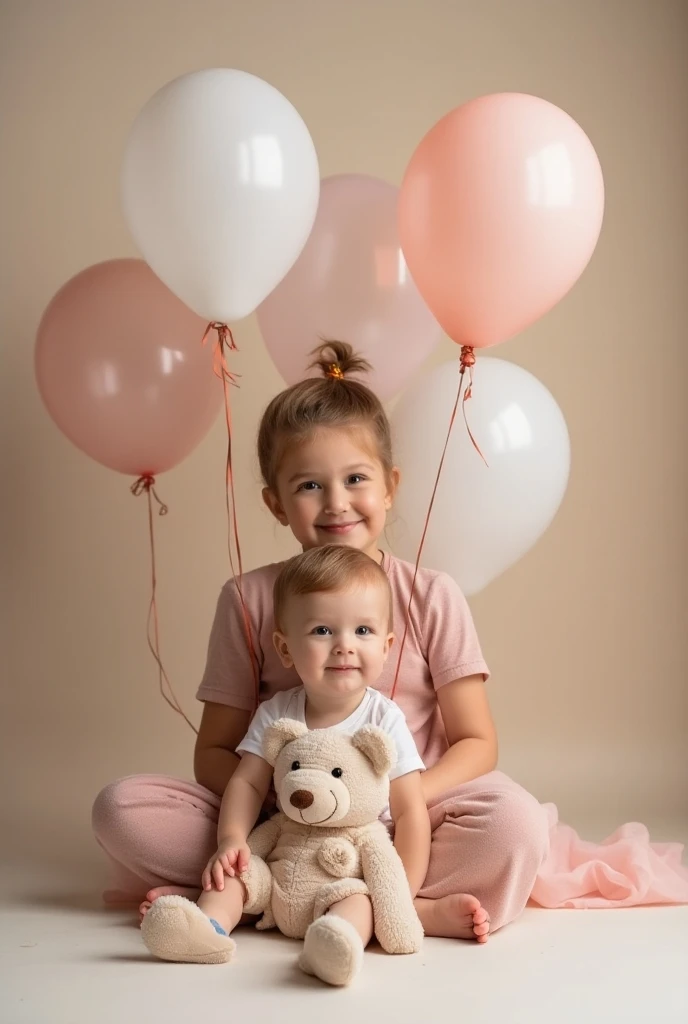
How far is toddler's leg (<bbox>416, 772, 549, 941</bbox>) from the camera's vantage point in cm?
183

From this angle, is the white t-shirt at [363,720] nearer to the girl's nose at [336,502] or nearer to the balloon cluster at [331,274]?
the girl's nose at [336,502]

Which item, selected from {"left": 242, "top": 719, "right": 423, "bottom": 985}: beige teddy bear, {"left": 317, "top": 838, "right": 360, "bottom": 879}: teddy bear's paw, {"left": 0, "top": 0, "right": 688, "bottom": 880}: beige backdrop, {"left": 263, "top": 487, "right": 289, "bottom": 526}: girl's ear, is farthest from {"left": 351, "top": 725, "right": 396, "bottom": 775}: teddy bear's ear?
{"left": 0, "top": 0, "right": 688, "bottom": 880}: beige backdrop

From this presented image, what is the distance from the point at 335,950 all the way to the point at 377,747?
29 centimetres

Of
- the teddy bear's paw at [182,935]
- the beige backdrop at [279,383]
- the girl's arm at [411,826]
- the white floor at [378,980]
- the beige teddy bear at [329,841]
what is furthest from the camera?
the beige backdrop at [279,383]

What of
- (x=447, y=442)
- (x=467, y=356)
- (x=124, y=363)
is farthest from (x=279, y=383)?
(x=467, y=356)

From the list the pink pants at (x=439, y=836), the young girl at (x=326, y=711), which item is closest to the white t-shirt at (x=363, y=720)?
the young girl at (x=326, y=711)

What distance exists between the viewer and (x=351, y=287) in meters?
2.23

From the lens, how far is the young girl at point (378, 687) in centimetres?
187

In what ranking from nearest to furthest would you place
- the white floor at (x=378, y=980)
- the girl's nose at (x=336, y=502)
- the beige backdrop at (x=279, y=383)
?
1. the white floor at (x=378, y=980)
2. the girl's nose at (x=336, y=502)
3. the beige backdrop at (x=279, y=383)

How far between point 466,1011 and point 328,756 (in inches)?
15.2

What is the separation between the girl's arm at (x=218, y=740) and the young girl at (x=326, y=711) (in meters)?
0.16

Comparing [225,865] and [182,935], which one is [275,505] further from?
[182,935]

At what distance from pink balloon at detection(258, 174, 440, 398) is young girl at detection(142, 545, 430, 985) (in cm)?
53

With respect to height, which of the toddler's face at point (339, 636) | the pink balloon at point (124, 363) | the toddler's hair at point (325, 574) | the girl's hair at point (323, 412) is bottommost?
the toddler's face at point (339, 636)
